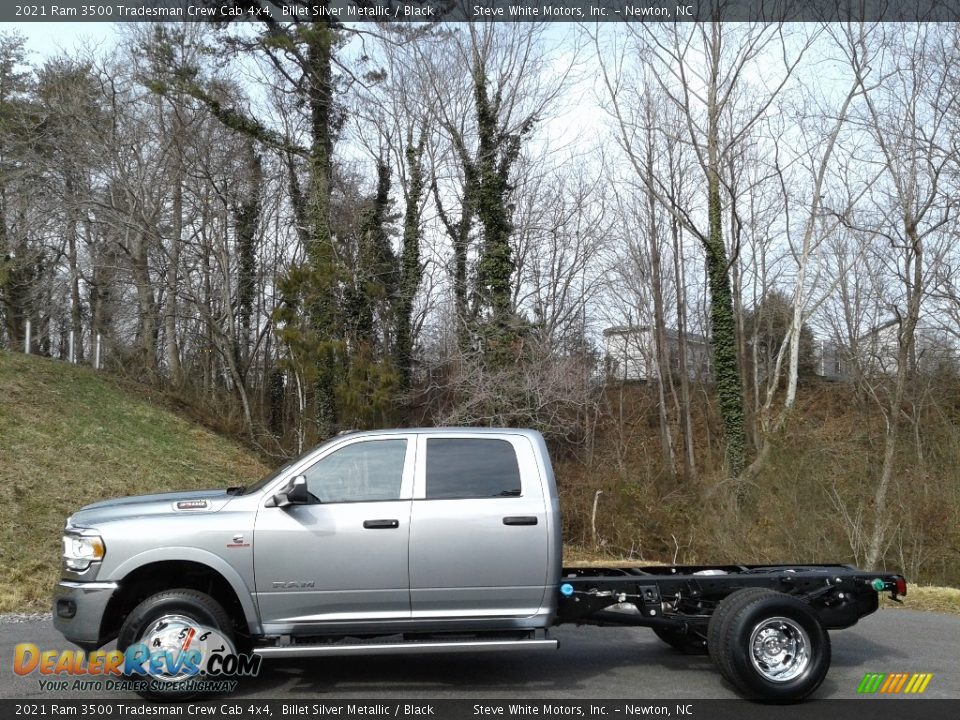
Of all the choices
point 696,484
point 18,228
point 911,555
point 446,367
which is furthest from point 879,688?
point 18,228

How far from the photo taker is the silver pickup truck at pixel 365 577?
6.55 metres

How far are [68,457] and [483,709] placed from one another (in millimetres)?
16284

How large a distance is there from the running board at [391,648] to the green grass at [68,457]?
6.57m

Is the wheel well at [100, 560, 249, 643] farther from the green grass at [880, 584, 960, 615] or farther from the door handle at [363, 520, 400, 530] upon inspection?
the green grass at [880, 584, 960, 615]

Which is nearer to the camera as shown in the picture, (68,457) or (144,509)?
(144,509)

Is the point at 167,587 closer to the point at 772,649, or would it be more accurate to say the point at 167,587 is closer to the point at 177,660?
the point at 177,660

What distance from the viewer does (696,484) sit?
92.5 feet

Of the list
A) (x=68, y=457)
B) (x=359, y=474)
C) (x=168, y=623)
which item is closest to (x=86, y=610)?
(x=168, y=623)

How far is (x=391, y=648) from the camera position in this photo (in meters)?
6.47

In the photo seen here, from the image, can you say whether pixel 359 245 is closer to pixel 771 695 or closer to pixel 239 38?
pixel 239 38

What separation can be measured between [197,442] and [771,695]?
66.4 feet

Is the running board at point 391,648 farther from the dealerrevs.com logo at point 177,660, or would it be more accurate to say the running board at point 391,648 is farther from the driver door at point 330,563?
the dealerrevs.com logo at point 177,660
